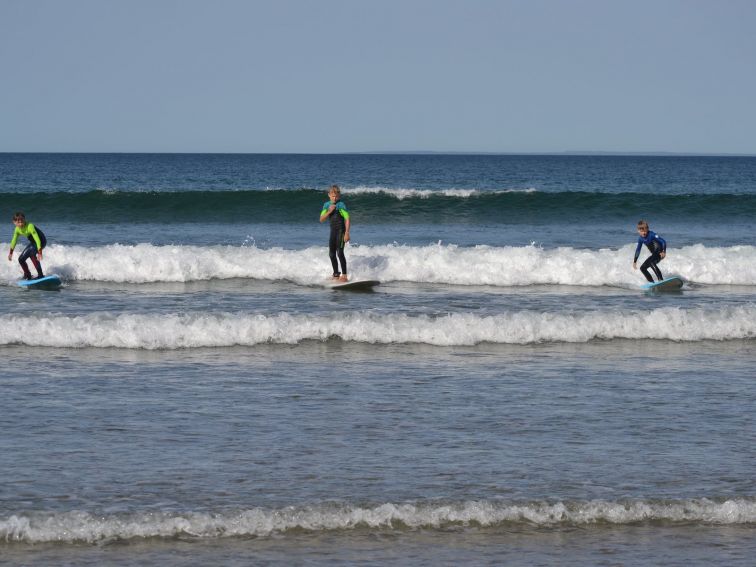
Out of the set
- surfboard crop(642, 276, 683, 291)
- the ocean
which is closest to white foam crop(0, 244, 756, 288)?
the ocean

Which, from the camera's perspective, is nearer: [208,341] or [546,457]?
[546,457]

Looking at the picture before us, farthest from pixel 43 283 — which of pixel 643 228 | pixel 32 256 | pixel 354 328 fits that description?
pixel 643 228

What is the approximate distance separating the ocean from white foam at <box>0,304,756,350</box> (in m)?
0.03

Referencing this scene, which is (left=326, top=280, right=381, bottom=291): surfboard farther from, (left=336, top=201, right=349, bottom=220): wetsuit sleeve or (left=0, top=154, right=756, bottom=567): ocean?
(left=336, top=201, right=349, bottom=220): wetsuit sleeve

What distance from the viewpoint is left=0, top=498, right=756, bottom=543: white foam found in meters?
6.89

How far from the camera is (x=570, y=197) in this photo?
144ft

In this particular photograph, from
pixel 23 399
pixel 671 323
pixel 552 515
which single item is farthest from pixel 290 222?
pixel 552 515

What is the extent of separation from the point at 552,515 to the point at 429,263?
16.1m

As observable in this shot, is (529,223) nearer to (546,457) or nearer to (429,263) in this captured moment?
(429,263)

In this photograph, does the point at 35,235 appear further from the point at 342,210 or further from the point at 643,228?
the point at 643,228

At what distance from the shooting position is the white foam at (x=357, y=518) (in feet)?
22.6

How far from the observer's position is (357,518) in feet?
23.6

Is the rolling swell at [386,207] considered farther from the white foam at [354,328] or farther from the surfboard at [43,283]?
the white foam at [354,328]

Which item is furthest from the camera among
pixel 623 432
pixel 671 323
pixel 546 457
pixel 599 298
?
pixel 599 298
